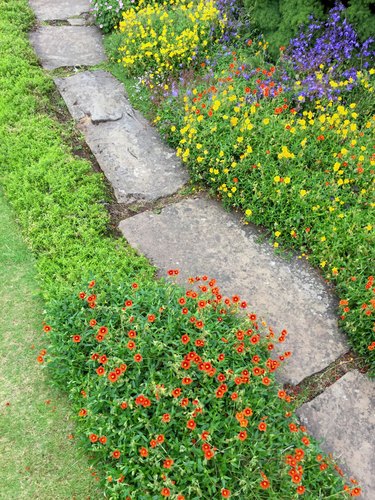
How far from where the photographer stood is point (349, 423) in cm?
284

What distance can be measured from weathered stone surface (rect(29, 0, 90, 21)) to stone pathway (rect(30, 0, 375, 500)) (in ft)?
6.20

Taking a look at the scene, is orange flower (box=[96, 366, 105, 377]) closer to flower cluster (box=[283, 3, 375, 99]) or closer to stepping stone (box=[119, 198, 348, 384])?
stepping stone (box=[119, 198, 348, 384])

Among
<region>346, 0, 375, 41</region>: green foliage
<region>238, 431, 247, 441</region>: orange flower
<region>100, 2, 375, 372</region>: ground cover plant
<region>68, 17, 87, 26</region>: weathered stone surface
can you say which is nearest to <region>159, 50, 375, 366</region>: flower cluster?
<region>100, 2, 375, 372</region>: ground cover plant

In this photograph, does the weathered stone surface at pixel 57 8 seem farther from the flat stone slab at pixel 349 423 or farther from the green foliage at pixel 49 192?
the flat stone slab at pixel 349 423

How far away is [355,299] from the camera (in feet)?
10.7

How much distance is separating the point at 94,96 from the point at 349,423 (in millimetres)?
4115

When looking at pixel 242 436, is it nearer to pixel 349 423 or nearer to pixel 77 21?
pixel 349 423

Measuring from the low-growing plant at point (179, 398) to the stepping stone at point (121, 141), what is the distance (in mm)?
1427

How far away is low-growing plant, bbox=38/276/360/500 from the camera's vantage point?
2387 mm

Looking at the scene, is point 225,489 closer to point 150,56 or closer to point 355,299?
point 355,299

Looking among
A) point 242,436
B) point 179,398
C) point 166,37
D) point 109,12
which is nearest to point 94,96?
point 166,37

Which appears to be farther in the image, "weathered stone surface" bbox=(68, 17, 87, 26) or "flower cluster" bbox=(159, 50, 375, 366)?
"weathered stone surface" bbox=(68, 17, 87, 26)

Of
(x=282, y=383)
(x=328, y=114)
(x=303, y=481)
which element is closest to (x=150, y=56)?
(x=328, y=114)

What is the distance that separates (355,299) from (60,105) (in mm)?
3654
